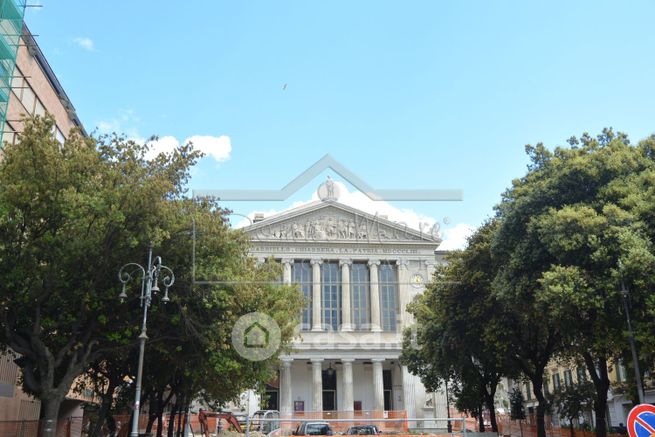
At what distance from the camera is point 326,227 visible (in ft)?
188

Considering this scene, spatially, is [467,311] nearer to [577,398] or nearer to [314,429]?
[314,429]

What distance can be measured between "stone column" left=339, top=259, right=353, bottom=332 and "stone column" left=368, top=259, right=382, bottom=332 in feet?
6.92

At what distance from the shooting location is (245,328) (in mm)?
22375

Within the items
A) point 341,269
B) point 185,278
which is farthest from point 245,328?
point 341,269

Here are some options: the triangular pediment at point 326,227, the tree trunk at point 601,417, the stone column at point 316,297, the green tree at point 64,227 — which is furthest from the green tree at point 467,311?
the triangular pediment at point 326,227

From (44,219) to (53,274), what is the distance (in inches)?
59.9

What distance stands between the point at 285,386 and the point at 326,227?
49.3 feet

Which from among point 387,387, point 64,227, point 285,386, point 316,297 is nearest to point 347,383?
point 285,386

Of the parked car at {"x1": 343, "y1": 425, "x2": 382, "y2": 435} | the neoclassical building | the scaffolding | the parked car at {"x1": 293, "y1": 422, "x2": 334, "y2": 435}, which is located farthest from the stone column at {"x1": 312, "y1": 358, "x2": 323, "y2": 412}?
the scaffolding

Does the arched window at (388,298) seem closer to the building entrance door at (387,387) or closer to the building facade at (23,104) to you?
the building entrance door at (387,387)

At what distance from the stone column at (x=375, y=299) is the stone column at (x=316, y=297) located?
475 cm

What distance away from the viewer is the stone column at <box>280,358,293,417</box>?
54.9 meters

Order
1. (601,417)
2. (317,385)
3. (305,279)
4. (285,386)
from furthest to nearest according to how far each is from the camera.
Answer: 1. (305,279)
2. (285,386)
3. (317,385)
4. (601,417)

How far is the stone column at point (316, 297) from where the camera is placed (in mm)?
55750
